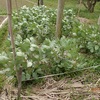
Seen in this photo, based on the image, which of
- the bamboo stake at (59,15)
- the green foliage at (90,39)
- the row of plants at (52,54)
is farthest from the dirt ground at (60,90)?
the bamboo stake at (59,15)

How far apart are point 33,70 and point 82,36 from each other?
3.41ft

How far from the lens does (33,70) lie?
2361 mm

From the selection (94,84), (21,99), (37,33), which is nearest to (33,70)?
(21,99)

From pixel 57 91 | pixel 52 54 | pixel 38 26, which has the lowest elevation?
pixel 57 91

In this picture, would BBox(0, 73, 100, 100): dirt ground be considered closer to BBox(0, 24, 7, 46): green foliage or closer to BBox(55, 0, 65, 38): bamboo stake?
BBox(55, 0, 65, 38): bamboo stake

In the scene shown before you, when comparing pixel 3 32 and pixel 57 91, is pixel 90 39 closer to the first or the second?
pixel 57 91

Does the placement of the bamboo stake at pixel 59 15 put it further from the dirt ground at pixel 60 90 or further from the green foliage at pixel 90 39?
the dirt ground at pixel 60 90

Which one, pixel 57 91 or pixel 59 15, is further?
pixel 59 15

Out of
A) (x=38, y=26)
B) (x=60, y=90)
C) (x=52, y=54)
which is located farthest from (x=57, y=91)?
(x=38, y=26)

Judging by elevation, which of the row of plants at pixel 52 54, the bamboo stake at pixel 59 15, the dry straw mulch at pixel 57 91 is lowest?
the dry straw mulch at pixel 57 91

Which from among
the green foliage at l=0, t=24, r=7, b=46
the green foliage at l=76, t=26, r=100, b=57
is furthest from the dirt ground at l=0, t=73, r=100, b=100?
the green foliage at l=0, t=24, r=7, b=46

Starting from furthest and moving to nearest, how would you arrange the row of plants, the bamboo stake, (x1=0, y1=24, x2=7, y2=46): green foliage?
(x1=0, y1=24, x2=7, y2=46): green foliage → the bamboo stake → the row of plants

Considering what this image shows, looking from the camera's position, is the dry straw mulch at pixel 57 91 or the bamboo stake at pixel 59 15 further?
the bamboo stake at pixel 59 15

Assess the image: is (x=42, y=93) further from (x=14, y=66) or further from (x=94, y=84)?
(x=94, y=84)
